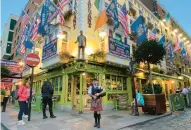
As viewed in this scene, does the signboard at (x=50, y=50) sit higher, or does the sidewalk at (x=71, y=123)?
the signboard at (x=50, y=50)

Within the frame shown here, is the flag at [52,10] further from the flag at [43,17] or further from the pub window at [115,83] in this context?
the pub window at [115,83]

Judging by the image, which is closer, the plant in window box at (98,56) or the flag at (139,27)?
the plant in window box at (98,56)

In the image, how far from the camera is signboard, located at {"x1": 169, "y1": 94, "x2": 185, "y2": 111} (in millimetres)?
9572

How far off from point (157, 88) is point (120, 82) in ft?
16.5

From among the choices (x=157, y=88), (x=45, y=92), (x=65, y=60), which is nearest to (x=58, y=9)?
(x=65, y=60)

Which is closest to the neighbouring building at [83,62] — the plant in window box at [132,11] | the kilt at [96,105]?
the plant in window box at [132,11]

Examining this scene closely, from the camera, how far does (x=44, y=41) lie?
16250mm

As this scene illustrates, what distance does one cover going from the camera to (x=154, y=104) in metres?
8.70

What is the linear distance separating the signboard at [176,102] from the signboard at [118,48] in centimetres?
515

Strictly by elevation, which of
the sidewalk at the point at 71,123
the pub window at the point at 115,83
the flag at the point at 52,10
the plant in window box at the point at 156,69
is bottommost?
the sidewalk at the point at 71,123

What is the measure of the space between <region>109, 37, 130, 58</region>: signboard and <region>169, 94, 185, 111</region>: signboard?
16.9 feet

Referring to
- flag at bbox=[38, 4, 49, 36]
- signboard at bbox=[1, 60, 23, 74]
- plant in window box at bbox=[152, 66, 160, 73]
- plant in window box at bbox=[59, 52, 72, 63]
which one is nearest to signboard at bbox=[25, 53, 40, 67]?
plant in window box at bbox=[59, 52, 72, 63]

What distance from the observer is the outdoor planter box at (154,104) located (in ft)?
28.5

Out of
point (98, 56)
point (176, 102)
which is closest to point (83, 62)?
point (98, 56)
